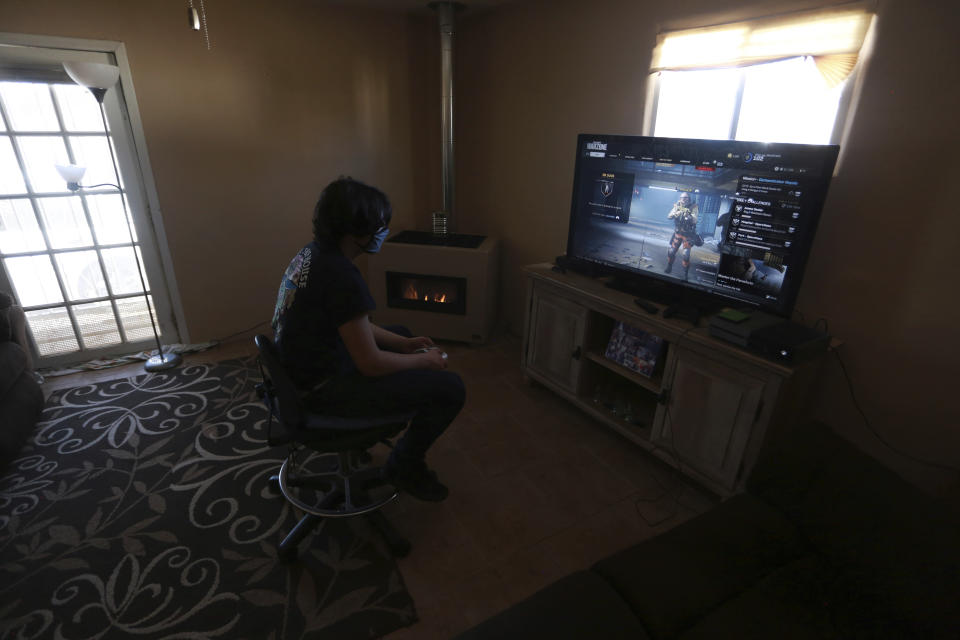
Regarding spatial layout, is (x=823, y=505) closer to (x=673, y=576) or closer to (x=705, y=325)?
(x=673, y=576)

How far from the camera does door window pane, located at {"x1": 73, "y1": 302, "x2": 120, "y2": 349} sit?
9.97 ft

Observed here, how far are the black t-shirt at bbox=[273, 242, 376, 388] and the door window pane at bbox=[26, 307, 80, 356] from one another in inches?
95.4

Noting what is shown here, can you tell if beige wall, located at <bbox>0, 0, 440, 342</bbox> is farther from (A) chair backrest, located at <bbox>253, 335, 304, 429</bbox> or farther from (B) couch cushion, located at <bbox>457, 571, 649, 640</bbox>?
(B) couch cushion, located at <bbox>457, 571, 649, 640</bbox>

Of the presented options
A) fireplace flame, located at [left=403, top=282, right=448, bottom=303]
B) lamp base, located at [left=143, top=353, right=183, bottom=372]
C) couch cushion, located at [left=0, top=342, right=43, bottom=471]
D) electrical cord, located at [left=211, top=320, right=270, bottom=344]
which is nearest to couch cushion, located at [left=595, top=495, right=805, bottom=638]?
fireplace flame, located at [left=403, top=282, right=448, bottom=303]

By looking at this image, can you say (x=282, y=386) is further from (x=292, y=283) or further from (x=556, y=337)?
(x=556, y=337)

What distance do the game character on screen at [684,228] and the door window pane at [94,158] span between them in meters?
3.23

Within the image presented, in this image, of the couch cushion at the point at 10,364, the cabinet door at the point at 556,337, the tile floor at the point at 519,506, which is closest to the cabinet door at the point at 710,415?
the tile floor at the point at 519,506

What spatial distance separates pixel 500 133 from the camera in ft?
11.1

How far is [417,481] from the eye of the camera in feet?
5.94

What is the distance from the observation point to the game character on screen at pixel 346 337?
58.3 inches

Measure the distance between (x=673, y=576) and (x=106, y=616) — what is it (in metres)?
1.74

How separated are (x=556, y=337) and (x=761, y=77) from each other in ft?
4.88

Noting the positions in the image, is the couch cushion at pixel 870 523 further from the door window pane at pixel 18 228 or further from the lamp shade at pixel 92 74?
the door window pane at pixel 18 228

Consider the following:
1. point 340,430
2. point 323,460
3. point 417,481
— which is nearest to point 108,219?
point 323,460
